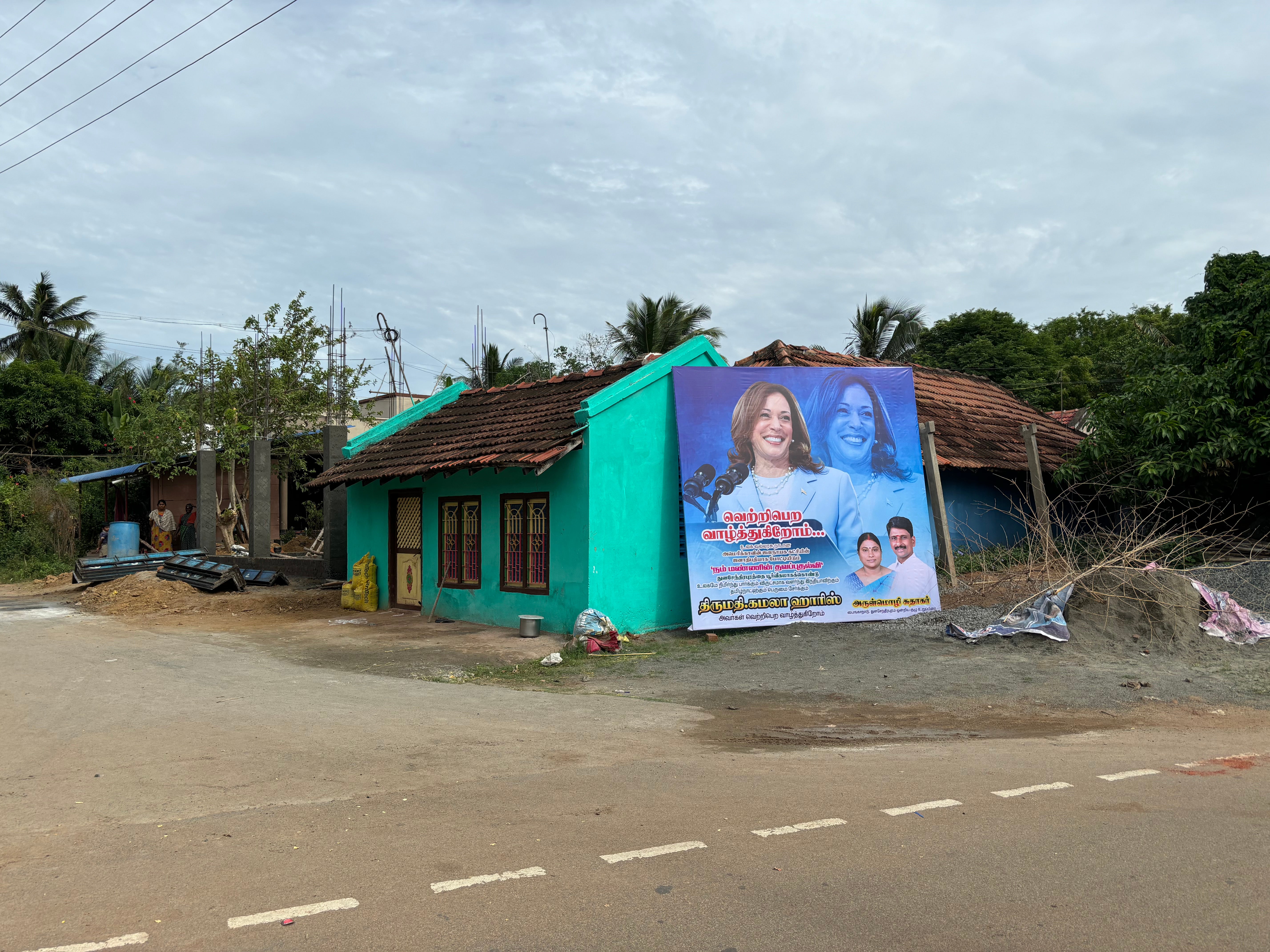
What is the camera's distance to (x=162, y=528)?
2752 centimetres

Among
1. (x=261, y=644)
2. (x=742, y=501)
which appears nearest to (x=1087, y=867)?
(x=742, y=501)

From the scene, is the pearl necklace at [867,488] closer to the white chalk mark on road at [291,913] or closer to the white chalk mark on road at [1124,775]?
the white chalk mark on road at [1124,775]

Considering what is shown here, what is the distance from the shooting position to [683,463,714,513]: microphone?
546 inches

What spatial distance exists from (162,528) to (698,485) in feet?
65.1

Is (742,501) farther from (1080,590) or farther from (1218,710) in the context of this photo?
(1218,710)

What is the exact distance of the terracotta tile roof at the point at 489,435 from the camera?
14.2 m

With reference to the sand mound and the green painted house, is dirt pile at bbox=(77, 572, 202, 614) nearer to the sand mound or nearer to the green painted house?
the green painted house

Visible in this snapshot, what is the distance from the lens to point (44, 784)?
6402 mm

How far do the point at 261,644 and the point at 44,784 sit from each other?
767cm

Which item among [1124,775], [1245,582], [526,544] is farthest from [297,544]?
[1124,775]

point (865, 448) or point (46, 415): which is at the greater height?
point (46, 415)

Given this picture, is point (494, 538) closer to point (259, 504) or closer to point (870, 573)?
point (870, 573)

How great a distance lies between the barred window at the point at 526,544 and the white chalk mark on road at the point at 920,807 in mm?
9245

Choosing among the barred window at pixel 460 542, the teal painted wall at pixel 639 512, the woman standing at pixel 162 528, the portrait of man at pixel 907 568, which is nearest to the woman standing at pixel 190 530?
the woman standing at pixel 162 528
